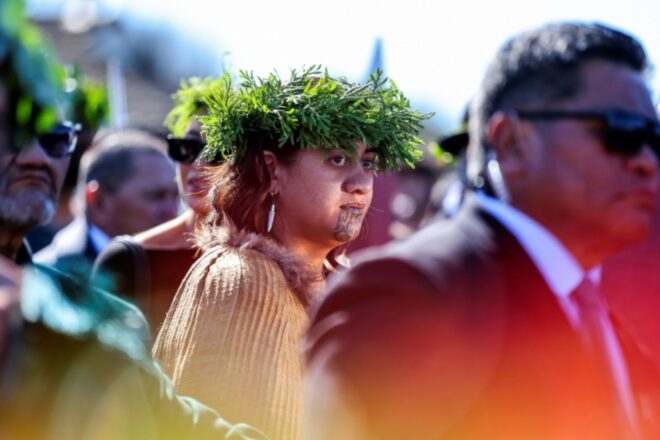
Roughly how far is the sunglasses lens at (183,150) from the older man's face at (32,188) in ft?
2.11

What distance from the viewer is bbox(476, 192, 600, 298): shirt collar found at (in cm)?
254

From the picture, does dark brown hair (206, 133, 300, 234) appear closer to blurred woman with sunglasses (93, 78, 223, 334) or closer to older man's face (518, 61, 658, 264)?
blurred woman with sunglasses (93, 78, 223, 334)

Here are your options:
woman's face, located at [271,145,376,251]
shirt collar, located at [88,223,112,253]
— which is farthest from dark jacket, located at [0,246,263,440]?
shirt collar, located at [88,223,112,253]

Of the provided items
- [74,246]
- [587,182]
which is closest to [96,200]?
[74,246]

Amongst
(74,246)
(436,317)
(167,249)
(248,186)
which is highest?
(436,317)

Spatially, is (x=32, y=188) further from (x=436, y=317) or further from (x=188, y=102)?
(x=436, y=317)

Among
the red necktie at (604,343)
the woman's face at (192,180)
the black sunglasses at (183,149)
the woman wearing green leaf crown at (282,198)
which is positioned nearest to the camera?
the red necktie at (604,343)

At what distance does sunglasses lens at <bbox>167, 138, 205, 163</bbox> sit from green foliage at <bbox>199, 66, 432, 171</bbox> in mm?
1249

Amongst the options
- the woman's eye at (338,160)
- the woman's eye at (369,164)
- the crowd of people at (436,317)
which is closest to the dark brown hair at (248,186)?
the woman's eye at (338,160)

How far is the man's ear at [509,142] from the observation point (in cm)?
269

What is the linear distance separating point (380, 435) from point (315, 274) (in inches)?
66.2

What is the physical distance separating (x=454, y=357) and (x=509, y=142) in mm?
584

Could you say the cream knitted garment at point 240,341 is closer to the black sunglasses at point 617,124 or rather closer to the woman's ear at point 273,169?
the woman's ear at point 273,169

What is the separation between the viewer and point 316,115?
4.16 meters
